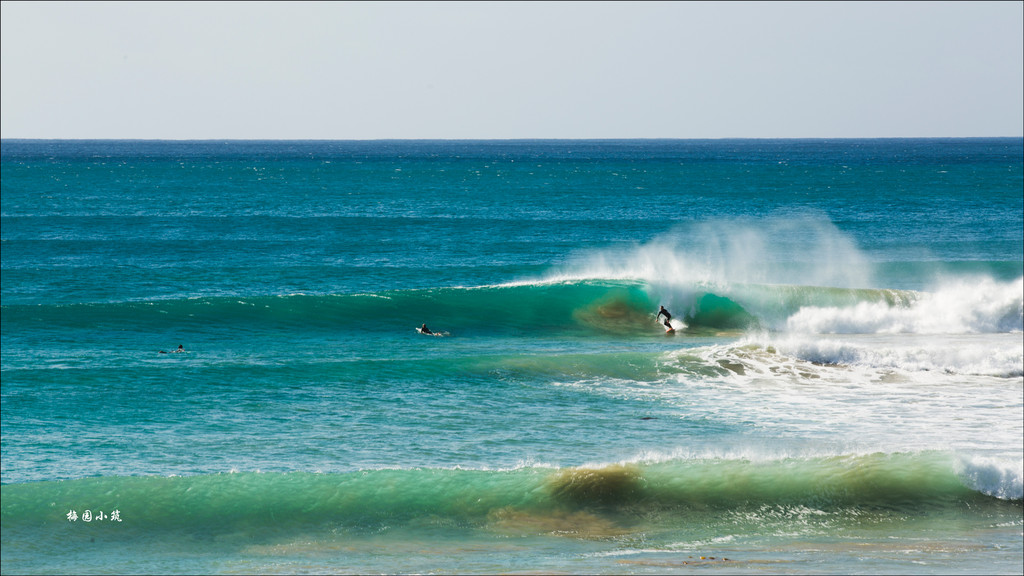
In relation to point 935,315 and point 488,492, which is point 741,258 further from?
point 488,492

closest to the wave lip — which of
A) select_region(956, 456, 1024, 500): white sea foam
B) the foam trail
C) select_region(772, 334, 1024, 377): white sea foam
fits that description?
select_region(956, 456, 1024, 500): white sea foam

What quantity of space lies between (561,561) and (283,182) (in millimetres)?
86018

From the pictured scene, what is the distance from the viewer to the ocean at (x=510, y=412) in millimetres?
11555

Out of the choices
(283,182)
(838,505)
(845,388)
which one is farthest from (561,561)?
(283,182)

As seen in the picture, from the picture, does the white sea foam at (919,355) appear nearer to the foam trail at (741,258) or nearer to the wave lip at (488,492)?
the wave lip at (488,492)

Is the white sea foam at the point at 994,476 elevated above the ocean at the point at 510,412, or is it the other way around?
the white sea foam at the point at 994,476

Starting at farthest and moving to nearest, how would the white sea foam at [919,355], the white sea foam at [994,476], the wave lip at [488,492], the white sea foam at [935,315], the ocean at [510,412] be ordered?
the white sea foam at [935,315] → the white sea foam at [919,355] → the white sea foam at [994,476] → the wave lip at [488,492] → the ocean at [510,412]

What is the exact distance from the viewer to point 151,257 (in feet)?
132

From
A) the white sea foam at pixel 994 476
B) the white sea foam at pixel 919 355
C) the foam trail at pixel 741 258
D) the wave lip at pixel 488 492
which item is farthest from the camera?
the foam trail at pixel 741 258

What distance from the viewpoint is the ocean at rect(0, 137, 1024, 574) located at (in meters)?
11.6

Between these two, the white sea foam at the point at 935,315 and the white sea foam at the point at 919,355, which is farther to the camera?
the white sea foam at the point at 935,315

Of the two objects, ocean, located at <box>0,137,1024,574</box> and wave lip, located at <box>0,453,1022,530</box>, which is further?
wave lip, located at <box>0,453,1022,530</box>

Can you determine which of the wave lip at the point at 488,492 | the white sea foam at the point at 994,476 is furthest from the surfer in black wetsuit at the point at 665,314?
the white sea foam at the point at 994,476

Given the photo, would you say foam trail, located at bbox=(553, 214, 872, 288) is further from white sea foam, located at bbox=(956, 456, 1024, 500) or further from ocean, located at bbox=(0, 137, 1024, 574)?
white sea foam, located at bbox=(956, 456, 1024, 500)
